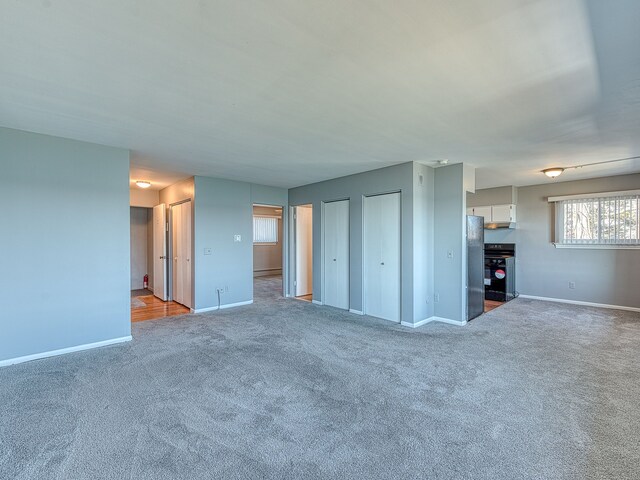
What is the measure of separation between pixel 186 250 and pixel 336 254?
2891 millimetres

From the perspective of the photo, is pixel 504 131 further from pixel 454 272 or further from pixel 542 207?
pixel 542 207

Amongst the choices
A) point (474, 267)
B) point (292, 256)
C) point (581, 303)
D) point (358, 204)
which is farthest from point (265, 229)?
A: point (581, 303)

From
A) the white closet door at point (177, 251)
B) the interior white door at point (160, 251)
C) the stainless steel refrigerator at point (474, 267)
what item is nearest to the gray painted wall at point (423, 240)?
the stainless steel refrigerator at point (474, 267)

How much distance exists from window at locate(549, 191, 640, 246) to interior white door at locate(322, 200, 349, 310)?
14.7 ft

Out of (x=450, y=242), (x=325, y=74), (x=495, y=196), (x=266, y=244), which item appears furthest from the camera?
(x=266, y=244)

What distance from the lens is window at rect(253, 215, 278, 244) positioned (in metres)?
10.6

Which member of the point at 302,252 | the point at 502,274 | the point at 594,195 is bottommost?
the point at 502,274

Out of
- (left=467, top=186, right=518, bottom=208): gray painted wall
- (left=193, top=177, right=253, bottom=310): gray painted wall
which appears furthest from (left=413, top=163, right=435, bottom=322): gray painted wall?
(left=193, top=177, right=253, bottom=310): gray painted wall

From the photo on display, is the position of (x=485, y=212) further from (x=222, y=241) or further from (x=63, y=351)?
(x=63, y=351)

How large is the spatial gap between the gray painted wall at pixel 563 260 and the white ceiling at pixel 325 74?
2.64m

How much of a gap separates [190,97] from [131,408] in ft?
8.39

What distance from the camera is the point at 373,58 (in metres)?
2.00

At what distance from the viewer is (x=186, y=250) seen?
19.3ft

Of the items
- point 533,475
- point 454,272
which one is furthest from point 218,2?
point 454,272
